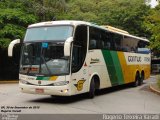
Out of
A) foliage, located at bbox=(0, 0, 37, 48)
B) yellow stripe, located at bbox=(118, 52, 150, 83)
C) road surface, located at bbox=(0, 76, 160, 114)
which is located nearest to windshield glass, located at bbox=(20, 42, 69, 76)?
road surface, located at bbox=(0, 76, 160, 114)

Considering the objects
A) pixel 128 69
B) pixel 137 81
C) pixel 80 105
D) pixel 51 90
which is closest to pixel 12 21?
pixel 137 81

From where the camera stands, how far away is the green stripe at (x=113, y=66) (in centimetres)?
1953

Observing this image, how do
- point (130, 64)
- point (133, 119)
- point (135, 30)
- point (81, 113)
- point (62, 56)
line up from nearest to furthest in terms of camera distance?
1. point (133, 119)
2. point (81, 113)
3. point (62, 56)
4. point (130, 64)
5. point (135, 30)

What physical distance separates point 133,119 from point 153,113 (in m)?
1.65

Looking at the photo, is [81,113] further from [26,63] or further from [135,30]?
[135,30]

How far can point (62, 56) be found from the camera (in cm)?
1513

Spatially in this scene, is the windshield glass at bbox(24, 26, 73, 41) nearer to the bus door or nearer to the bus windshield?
the bus windshield

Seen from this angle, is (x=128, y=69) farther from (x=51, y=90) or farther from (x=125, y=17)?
(x=125, y=17)

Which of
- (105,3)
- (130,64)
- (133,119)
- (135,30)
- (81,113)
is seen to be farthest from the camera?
(105,3)

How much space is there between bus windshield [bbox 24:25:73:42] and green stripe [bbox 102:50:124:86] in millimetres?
3753

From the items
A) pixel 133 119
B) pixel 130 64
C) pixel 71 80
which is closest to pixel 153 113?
pixel 133 119

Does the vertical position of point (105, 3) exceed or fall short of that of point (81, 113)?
it exceeds it

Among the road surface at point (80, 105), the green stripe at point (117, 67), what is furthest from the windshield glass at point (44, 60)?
the green stripe at point (117, 67)

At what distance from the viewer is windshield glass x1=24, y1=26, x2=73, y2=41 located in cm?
1552
